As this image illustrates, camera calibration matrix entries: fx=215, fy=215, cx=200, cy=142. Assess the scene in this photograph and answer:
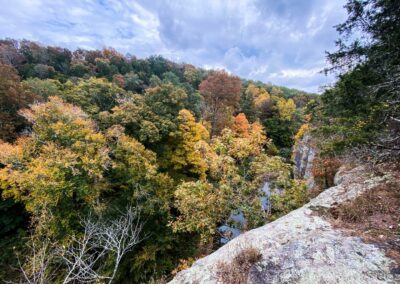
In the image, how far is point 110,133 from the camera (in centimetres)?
1110

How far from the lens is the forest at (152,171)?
275 inches

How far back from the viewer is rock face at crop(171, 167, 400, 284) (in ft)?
9.68

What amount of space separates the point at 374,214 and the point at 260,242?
2.26m

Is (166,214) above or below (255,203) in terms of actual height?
below

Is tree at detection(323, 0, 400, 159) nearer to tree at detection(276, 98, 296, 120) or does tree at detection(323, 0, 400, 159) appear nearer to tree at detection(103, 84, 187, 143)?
tree at detection(103, 84, 187, 143)

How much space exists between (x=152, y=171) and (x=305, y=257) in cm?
796

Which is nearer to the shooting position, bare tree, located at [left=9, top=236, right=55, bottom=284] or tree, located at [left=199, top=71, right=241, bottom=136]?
bare tree, located at [left=9, top=236, right=55, bottom=284]

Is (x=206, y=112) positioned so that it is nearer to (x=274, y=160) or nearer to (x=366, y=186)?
(x=274, y=160)

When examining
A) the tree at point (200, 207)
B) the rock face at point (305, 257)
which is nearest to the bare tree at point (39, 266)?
the rock face at point (305, 257)

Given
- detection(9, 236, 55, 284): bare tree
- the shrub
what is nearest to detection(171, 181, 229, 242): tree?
the shrub

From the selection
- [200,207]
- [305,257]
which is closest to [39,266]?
[200,207]

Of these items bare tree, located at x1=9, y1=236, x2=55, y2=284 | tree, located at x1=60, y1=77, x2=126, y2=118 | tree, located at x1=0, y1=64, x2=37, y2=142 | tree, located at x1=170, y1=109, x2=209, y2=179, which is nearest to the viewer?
bare tree, located at x1=9, y1=236, x2=55, y2=284

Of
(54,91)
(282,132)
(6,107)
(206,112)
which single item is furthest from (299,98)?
(6,107)

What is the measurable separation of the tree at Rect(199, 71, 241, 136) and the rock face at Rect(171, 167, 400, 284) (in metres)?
19.9
